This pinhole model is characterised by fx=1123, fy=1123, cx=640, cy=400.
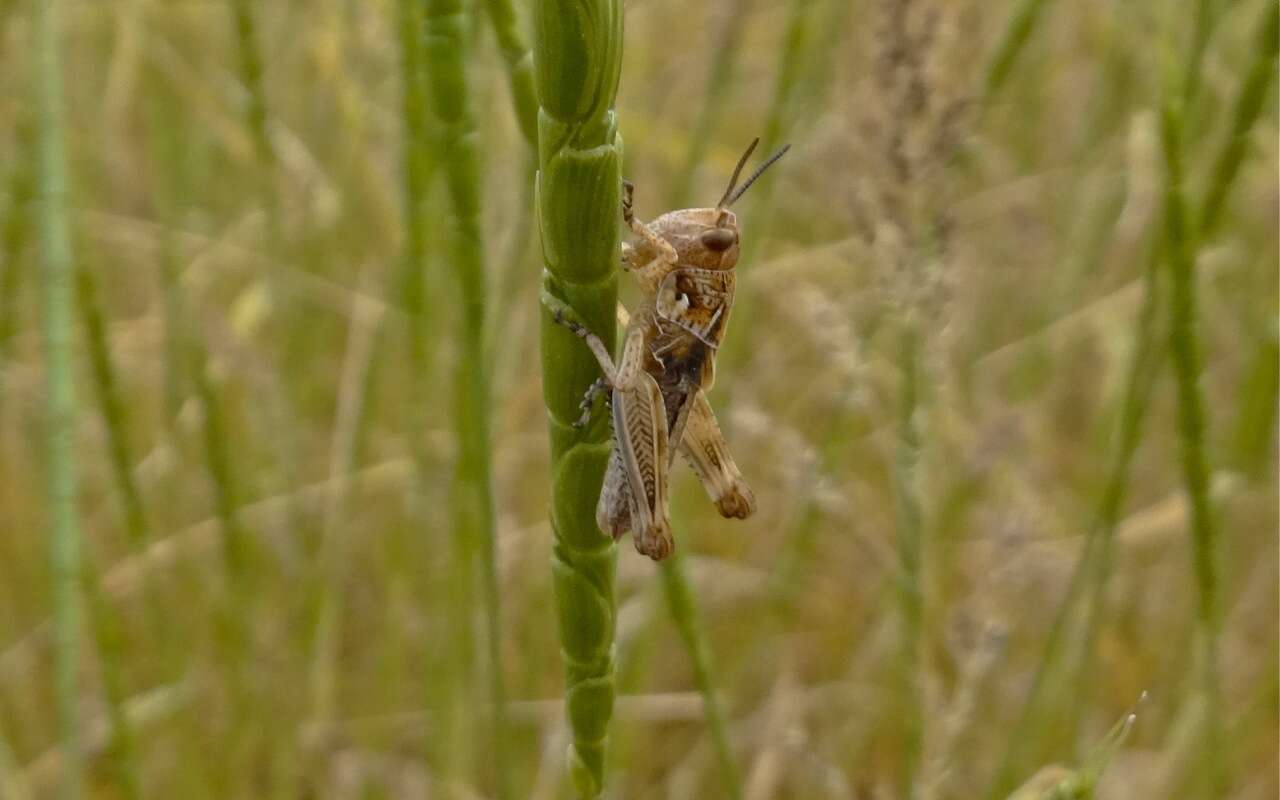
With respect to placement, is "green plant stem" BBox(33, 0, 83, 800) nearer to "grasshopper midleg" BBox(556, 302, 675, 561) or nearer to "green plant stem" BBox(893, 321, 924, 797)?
"grasshopper midleg" BBox(556, 302, 675, 561)

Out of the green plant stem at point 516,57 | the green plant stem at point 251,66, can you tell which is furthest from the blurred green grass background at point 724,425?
the green plant stem at point 516,57

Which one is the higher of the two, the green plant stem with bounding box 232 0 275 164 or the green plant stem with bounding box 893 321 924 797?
the green plant stem with bounding box 232 0 275 164

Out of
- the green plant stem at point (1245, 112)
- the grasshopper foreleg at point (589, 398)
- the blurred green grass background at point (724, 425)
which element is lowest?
the blurred green grass background at point (724, 425)

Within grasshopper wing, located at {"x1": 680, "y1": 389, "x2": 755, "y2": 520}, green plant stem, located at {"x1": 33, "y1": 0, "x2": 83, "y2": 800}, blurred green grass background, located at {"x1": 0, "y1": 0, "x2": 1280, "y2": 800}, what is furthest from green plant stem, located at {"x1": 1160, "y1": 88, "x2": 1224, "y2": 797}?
green plant stem, located at {"x1": 33, "y1": 0, "x2": 83, "y2": 800}

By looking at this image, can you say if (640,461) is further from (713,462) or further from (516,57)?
(516,57)

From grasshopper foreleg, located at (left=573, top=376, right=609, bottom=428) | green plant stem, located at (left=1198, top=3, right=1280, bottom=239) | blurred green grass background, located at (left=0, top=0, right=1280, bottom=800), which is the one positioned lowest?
blurred green grass background, located at (left=0, top=0, right=1280, bottom=800)

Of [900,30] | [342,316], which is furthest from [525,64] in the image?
[342,316]

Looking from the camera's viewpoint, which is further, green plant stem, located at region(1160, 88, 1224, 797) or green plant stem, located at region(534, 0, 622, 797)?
green plant stem, located at region(1160, 88, 1224, 797)

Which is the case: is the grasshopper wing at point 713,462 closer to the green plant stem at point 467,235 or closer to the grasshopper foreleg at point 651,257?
the grasshopper foreleg at point 651,257
